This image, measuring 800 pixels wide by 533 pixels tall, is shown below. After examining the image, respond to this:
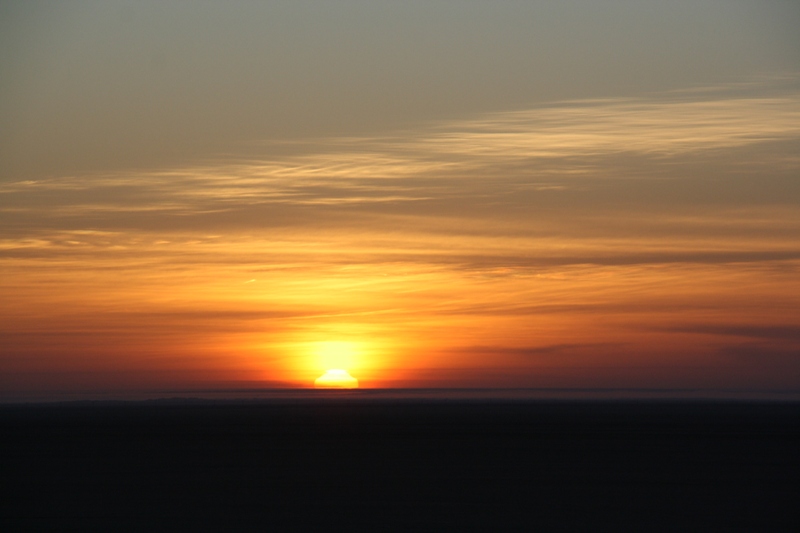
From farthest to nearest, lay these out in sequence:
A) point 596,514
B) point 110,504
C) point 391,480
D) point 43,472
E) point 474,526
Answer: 1. point 43,472
2. point 391,480
3. point 110,504
4. point 596,514
5. point 474,526

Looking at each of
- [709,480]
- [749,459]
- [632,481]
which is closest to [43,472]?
[632,481]

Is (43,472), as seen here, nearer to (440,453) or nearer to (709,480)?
(440,453)

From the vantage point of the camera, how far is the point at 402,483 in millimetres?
27531

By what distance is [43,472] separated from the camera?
101 ft

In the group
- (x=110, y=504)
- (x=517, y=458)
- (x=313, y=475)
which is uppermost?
(x=517, y=458)

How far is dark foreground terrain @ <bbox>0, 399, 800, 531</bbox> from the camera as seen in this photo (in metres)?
22.0

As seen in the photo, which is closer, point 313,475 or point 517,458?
point 313,475

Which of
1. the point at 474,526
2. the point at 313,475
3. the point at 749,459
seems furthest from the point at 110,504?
the point at 749,459

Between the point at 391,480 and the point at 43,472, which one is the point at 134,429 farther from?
the point at 391,480

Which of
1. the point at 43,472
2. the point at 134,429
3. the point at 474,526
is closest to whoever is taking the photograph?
the point at 474,526

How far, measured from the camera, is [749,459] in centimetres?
3462

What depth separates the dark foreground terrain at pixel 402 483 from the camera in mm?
21969

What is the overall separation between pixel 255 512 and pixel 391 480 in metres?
6.08

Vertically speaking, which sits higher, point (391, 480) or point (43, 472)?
point (43, 472)
